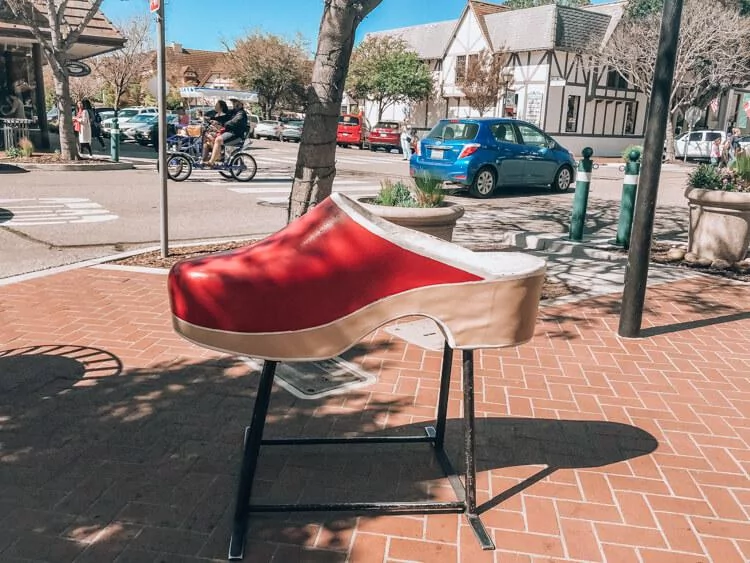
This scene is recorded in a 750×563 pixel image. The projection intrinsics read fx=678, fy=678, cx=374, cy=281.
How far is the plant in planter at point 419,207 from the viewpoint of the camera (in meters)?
5.94

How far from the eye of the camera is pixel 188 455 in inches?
137

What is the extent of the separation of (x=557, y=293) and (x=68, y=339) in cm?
448

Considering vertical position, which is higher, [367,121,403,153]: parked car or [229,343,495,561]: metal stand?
[367,121,403,153]: parked car

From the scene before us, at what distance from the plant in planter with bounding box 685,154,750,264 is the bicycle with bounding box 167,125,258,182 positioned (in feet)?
33.4

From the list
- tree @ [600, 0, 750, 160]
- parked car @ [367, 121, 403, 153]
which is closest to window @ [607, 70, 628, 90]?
→ tree @ [600, 0, 750, 160]

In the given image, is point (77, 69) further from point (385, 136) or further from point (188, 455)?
point (188, 455)

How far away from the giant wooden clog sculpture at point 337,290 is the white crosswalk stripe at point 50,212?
826cm

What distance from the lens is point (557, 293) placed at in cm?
679

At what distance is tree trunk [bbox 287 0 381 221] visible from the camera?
5332mm

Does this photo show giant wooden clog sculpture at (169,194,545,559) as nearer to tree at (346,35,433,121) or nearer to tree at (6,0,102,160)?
tree at (6,0,102,160)

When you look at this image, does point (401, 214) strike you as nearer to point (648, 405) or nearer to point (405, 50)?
point (648, 405)

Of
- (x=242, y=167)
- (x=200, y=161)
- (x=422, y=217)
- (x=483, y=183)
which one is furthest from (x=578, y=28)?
(x=422, y=217)

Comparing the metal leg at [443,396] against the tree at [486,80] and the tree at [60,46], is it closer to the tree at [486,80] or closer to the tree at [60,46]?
the tree at [60,46]

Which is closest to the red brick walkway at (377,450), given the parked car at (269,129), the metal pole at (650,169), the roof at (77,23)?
the metal pole at (650,169)
